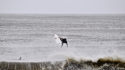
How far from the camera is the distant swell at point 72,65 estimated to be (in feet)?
34.3

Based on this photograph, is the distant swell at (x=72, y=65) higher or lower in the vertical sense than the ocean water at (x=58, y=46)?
higher

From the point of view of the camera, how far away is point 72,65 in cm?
1098

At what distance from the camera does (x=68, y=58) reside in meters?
11.6

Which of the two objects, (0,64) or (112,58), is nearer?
(0,64)

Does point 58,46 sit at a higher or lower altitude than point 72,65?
lower

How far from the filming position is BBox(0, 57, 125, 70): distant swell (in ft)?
34.3

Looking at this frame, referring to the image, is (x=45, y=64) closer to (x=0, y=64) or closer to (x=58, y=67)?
(x=58, y=67)

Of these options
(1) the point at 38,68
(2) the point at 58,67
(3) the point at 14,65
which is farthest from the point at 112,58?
(3) the point at 14,65

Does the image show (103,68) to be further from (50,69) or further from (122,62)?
(50,69)

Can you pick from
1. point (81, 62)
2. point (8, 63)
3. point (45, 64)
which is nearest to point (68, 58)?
point (81, 62)

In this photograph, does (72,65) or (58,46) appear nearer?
(72,65)

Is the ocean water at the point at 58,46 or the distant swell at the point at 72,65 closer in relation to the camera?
the distant swell at the point at 72,65

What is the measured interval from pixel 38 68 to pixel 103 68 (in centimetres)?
332

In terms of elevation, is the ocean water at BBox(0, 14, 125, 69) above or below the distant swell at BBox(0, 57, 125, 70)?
below
